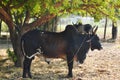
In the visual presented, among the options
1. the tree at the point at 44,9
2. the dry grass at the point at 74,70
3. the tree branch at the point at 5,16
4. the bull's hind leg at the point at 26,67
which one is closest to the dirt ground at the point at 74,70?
the dry grass at the point at 74,70

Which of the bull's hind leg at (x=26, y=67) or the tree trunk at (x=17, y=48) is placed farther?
the tree trunk at (x=17, y=48)

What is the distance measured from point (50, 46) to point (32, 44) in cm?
56

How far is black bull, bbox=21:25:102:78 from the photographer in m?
9.91

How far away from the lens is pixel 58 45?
33.4 feet

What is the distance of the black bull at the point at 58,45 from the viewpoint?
991cm

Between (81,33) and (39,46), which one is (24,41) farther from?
(81,33)

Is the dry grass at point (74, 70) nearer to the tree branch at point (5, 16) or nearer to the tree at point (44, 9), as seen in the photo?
the tree at point (44, 9)

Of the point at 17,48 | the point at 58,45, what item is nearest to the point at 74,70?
the point at 58,45

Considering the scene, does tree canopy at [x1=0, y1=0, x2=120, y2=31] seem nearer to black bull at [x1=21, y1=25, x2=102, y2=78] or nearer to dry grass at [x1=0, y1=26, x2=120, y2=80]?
black bull at [x1=21, y1=25, x2=102, y2=78]

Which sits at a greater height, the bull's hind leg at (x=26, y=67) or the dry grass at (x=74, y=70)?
the bull's hind leg at (x=26, y=67)

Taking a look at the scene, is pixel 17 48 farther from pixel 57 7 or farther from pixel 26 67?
pixel 57 7

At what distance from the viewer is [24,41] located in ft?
32.5

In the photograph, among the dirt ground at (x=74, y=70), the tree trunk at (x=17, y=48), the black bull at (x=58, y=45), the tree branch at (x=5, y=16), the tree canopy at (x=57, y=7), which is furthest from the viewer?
the tree trunk at (x=17, y=48)

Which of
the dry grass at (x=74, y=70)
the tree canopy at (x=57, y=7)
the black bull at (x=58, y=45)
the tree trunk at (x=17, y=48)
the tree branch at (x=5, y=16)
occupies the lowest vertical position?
the dry grass at (x=74, y=70)
